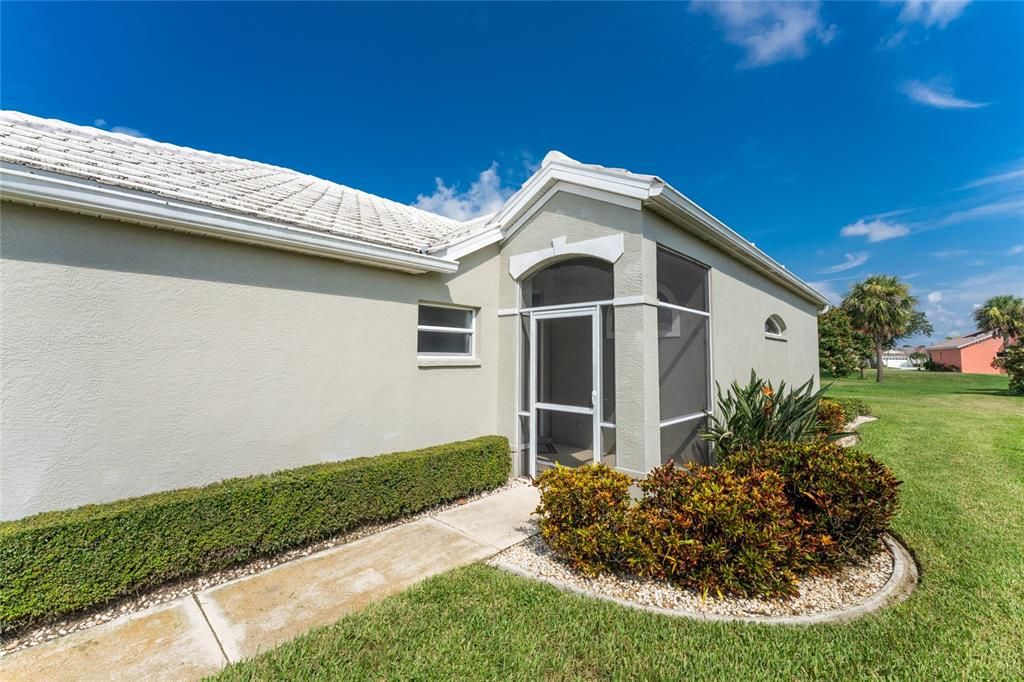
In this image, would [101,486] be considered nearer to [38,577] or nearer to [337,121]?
[38,577]

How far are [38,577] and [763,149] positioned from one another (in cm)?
2155

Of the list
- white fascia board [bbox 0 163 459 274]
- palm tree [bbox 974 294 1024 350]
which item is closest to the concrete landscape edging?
white fascia board [bbox 0 163 459 274]

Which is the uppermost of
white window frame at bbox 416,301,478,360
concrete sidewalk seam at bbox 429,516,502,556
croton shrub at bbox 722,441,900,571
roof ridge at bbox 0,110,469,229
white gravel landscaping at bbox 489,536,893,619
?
roof ridge at bbox 0,110,469,229

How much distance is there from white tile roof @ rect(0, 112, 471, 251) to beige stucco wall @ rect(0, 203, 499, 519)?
57cm

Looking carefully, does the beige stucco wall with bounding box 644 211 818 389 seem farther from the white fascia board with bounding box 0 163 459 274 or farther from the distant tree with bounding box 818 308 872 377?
the distant tree with bounding box 818 308 872 377

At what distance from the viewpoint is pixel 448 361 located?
747cm

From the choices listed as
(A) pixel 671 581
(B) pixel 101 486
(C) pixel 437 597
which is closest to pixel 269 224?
(B) pixel 101 486

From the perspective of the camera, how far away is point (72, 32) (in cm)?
725

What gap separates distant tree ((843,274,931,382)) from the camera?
123ft

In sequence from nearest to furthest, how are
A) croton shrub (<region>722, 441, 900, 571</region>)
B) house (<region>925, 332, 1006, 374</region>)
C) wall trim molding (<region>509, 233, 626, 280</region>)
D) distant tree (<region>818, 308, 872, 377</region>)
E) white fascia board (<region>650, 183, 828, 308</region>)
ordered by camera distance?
croton shrub (<region>722, 441, 900, 571</region>) → white fascia board (<region>650, 183, 828, 308</region>) → wall trim molding (<region>509, 233, 626, 280</region>) → distant tree (<region>818, 308, 872, 377</region>) → house (<region>925, 332, 1006, 374</region>)

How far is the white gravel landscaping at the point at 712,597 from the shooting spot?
3.81 metres

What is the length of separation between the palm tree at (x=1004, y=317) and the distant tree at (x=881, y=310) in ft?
43.7

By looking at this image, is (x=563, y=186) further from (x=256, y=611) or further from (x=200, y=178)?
(x=256, y=611)

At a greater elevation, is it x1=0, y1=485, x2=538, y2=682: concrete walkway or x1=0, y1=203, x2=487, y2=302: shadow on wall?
x1=0, y1=203, x2=487, y2=302: shadow on wall
